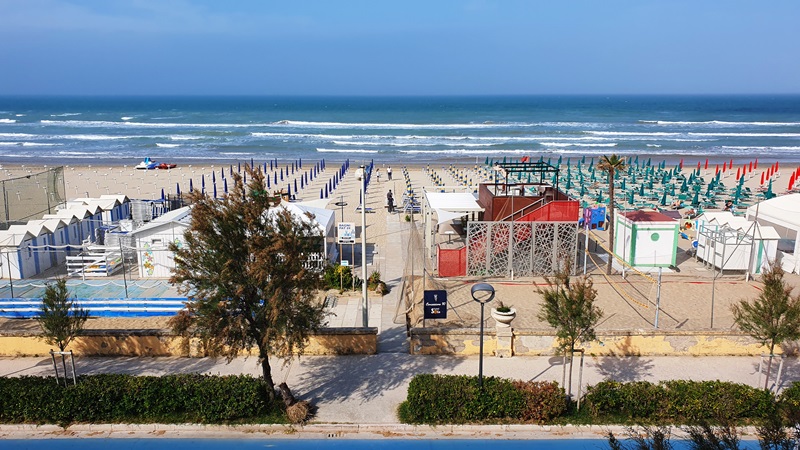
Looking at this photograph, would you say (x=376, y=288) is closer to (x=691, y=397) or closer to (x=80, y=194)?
(x=691, y=397)

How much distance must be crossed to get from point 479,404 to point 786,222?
47.1ft

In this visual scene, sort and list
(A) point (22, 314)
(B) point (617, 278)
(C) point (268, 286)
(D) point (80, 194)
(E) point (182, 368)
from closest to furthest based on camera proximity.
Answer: (C) point (268, 286)
(E) point (182, 368)
(A) point (22, 314)
(B) point (617, 278)
(D) point (80, 194)

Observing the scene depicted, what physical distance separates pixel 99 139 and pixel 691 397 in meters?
73.8

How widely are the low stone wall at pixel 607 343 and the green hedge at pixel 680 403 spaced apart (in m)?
2.40

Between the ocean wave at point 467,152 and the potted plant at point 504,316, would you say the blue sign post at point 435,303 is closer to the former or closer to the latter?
the potted plant at point 504,316

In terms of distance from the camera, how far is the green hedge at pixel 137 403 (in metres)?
10.7

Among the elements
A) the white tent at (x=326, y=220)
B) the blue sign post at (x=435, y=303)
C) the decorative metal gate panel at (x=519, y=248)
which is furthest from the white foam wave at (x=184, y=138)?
the blue sign post at (x=435, y=303)

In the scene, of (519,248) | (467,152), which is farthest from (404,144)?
(519,248)

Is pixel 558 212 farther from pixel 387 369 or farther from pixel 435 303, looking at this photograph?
pixel 387 369

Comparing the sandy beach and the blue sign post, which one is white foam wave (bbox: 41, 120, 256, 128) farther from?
the blue sign post

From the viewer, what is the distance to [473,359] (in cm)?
1314

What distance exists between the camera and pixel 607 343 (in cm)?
1331

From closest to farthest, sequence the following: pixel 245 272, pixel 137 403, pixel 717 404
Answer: pixel 245 272 → pixel 717 404 → pixel 137 403

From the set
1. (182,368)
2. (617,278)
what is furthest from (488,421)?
(617,278)
